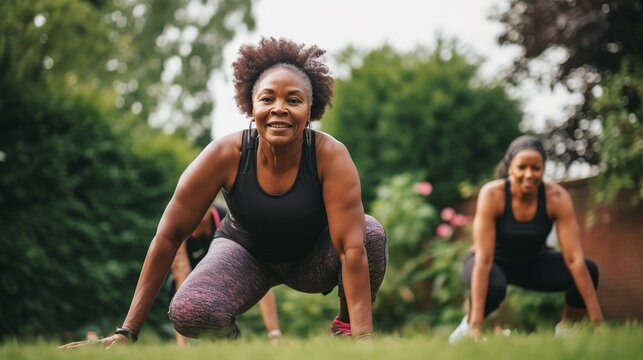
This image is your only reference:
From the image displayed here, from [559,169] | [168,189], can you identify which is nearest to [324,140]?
[559,169]

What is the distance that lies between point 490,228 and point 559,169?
3.80 meters

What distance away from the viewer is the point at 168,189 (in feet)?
31.3

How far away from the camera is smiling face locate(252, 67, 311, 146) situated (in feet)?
11.2

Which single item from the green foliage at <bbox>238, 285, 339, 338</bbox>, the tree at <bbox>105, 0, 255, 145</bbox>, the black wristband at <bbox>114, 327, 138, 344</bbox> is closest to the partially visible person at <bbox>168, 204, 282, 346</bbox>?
the black wristband at <bbox>114, 327, 138, 344</bbox>

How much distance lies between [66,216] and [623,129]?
6.06 meters

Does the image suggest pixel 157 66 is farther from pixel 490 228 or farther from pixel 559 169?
pixel 490 228

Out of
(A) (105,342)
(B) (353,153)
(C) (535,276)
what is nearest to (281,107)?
(A) (105,342)

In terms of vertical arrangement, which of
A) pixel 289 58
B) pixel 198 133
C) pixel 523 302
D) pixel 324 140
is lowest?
pixel 523 302

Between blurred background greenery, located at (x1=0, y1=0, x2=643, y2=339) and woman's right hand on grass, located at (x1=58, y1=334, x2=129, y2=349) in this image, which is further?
blurred background greenery, located at (x1=0, y1=0, x2=643, y2=339)

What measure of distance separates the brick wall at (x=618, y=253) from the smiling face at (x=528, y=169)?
3.08m

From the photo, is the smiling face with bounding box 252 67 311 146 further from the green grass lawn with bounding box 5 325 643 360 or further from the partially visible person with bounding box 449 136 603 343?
the partially visible person with bounding box 449 136 603 343

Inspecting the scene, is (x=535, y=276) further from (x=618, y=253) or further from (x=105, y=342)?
(x=618, y=253)

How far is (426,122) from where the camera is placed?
12.9 metres

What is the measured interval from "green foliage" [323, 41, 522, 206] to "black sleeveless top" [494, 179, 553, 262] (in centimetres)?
740
